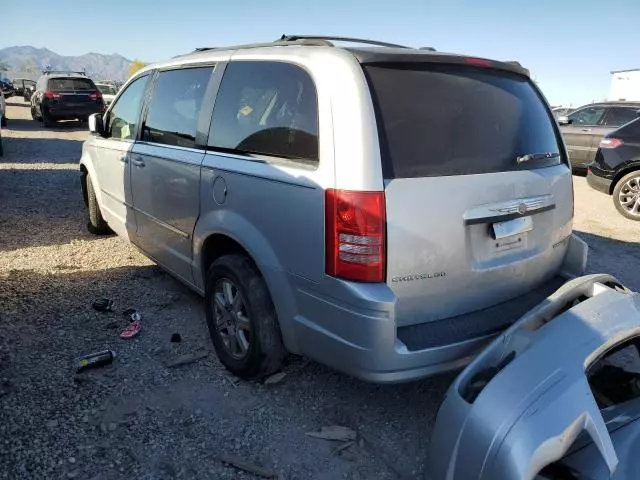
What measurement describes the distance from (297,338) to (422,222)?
884mm

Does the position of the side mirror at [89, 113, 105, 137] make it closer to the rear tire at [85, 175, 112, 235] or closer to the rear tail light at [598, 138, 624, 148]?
the rear tire at [85, 175, 112, 235]

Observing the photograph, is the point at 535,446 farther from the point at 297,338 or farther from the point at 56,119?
the point at 56,119

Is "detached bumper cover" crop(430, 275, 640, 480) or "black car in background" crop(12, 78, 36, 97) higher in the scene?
"black car in background" crop(12, 78, 36, 97)

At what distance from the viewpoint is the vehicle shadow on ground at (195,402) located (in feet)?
8.04

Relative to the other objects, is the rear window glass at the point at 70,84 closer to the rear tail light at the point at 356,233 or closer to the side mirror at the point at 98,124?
the side mirror at the point at 98,124

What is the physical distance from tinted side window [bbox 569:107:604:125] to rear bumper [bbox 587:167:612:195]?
3.03 m

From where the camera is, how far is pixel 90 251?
5184 millimetres

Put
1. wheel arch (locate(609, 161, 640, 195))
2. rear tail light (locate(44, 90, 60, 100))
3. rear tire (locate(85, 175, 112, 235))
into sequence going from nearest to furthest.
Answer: rear tire (locate(85, 175, 112, 235)), wheel arch (locate(609, 161, 640, 195)), rear tail light (locate(44, 90, 60, 100))

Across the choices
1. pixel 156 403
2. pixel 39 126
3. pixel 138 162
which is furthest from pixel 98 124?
pixel 39 126

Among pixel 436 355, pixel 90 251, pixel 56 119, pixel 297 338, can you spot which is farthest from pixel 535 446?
pixel 56 119

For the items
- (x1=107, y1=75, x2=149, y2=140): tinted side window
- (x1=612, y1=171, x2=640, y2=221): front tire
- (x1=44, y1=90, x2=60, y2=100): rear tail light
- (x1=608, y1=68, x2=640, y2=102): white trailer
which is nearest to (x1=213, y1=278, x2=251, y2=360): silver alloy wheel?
(x1=107, y1=75, x2=149, y2=140): tinted side window

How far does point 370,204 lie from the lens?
2145 mm

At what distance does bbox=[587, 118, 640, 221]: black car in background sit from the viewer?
25.0 feet

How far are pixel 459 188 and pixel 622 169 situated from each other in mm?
6882
